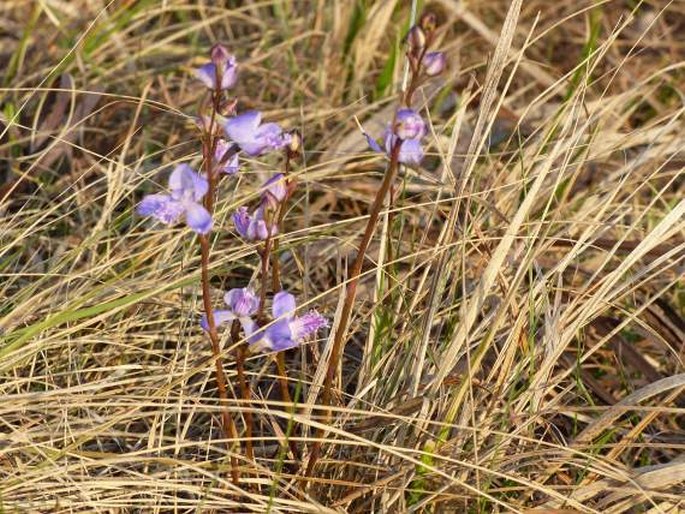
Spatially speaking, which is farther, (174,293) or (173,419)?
(174,293)

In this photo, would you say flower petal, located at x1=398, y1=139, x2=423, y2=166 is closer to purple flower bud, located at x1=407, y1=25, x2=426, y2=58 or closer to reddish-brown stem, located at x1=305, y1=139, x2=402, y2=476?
reddish-brown stem, located at x1=305, y1=139, x2=402, y2=476

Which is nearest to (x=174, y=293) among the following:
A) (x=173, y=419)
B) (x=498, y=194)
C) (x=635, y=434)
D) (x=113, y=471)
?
(x=173, y=419)

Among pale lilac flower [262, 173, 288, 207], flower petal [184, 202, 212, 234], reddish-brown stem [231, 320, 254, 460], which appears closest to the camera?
flower petal [184, 202, 212, 234]

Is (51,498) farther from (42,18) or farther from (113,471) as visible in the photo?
(42,18)

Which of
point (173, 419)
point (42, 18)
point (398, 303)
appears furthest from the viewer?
point (42, 18)

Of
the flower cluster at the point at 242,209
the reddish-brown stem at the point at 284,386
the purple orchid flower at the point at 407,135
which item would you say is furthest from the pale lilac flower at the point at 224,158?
the reddish-brown stem at the point at 284,386

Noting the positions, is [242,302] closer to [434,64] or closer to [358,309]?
[434,64]

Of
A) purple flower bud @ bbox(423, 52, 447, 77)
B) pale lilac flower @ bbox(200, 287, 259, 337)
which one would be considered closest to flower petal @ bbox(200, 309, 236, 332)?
pale lilac flower @ bbox(200, 287, 259, 337)
